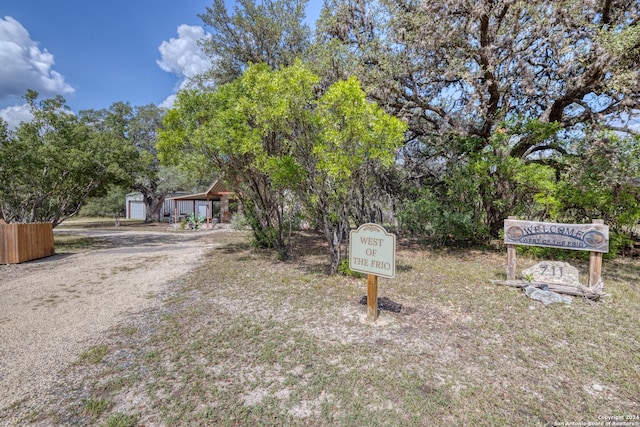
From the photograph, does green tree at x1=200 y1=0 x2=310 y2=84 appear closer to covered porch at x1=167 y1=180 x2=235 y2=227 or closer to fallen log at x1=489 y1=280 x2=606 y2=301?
covered porch at x1=167 y1=180 x2=235 y2=227

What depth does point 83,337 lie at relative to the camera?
366cm

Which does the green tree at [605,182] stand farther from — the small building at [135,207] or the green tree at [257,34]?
the small building at [135,207]

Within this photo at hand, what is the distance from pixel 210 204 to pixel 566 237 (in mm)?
21120

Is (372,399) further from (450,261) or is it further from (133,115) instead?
(133,115)

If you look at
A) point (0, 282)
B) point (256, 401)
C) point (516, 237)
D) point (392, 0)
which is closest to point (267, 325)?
point (256, 401)

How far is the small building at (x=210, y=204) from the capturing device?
2033 cm

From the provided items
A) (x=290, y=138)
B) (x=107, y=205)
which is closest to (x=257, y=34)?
(x=290, y=138)

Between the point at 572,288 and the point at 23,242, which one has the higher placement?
the point at 23,242

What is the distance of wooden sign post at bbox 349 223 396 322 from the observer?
3697 mm

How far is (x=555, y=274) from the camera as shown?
16.6 ft

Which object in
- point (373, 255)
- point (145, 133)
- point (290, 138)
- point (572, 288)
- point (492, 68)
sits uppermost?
point (145, 133)

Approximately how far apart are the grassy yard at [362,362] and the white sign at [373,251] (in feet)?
2.48

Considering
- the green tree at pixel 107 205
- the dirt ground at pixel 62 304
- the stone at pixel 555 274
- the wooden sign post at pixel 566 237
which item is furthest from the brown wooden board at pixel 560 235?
the green tree at pixel 107 205

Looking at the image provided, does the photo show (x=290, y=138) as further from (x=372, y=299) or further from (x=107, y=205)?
(x=107, y=205)
